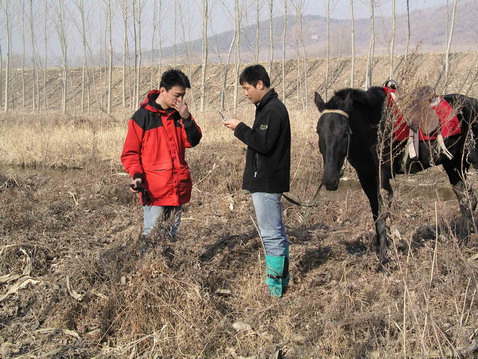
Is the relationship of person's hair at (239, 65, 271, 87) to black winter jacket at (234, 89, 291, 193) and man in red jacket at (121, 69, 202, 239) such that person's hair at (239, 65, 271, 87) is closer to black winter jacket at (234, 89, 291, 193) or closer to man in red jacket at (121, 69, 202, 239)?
black winter jacket at (234, 89, 291, 193)

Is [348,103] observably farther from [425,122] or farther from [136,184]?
[136,184]

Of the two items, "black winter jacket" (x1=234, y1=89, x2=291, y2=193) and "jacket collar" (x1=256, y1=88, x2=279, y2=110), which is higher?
"jacket collar" (x1=256, y1=88, x2=279, y2=110)

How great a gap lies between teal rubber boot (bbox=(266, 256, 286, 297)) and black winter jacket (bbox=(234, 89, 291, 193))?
23.4 inches

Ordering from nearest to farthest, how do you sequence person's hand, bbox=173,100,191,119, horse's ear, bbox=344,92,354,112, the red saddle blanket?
person's hand, bbox=173,100,191,119 < horse's ear, bbox=344,92,354,112 < the red saddle blanket

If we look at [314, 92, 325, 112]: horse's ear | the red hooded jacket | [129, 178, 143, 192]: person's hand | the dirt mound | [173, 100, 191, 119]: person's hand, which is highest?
[314, 92, 325, 112]: horse's ear

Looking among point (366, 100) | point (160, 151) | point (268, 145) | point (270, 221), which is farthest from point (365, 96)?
point (160, 151)

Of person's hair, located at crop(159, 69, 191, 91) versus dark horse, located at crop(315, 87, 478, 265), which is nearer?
person's hair, located at crop(159, 69, 191, 91)

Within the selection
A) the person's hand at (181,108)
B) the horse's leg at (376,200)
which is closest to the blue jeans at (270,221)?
the person's hand at (181,108)

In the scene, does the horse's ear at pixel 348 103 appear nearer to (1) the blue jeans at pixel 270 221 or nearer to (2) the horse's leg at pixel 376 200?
(2) the horse's leg at pixel 376 200

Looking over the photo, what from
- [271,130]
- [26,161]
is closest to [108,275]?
[271,130]

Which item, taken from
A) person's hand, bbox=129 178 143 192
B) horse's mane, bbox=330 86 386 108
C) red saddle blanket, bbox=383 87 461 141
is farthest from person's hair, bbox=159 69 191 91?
red saddle blanket, bbox=383 87 461 141

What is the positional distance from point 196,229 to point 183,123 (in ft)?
7.06

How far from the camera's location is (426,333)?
8.72ft

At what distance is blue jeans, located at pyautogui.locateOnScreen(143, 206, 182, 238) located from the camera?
361 cm
